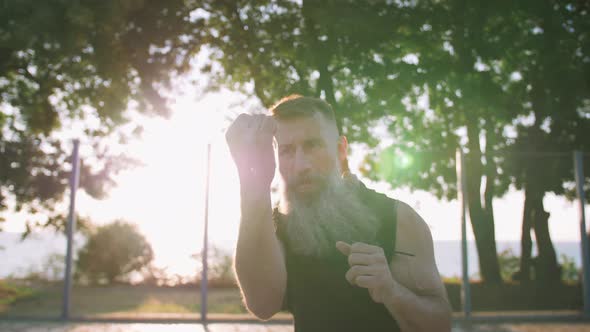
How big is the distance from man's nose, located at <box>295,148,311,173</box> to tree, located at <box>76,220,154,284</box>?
36.8 ft

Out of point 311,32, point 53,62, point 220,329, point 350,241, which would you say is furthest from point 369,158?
point 350,241

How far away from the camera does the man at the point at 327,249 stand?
1326mm

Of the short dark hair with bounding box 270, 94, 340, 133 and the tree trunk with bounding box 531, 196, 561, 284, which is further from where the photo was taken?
the tree trunk with bounding box 531, 196, 561, 284

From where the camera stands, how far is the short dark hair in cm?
161

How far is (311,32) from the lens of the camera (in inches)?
357

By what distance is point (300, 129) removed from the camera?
5.17ft

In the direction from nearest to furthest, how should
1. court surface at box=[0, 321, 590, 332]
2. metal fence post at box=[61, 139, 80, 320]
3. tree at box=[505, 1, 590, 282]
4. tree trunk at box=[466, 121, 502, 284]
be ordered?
court surface at box=[0, 321, 590, 332] < metal fence post at box=[61, 139, 80, 320] < tree at box=[505, 1, 590, 282] < tree trunk at box=[466, 121, 502, 284]

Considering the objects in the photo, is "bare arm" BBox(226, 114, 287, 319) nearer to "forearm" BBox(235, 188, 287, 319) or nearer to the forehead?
"forearm" BBox(235, 188, 287, 319)

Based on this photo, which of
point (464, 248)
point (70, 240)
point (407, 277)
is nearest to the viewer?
point (407, 277)

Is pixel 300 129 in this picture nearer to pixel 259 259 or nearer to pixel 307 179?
pixel 307 179

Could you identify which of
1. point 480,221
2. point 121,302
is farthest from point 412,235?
point 480,221

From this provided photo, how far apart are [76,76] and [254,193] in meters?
10.2

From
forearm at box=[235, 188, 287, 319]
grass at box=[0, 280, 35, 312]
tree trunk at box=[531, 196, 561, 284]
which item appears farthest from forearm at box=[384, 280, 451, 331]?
tree trunk at box=[531, 196, 561, 284]

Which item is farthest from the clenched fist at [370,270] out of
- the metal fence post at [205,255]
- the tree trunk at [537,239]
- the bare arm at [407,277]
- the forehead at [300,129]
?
the tree trunk at [537,239]
